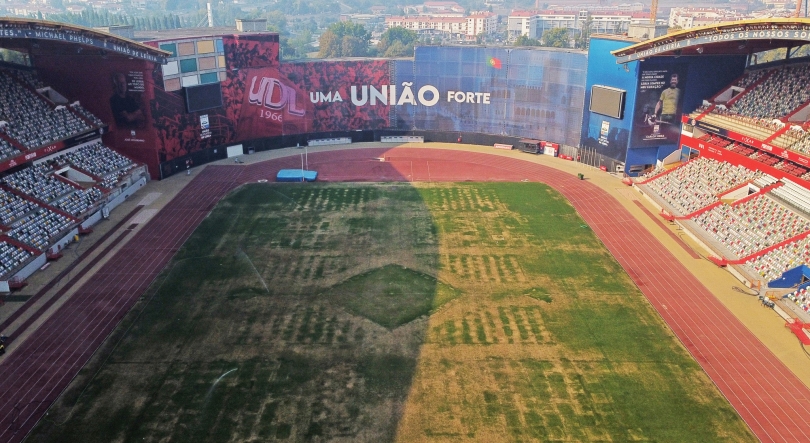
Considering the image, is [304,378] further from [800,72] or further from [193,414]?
[800,72]

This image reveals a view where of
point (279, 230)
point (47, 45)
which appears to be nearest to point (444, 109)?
point (279, 230)

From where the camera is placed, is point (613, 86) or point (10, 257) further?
point (613, 86)

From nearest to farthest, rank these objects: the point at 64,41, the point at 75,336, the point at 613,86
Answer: the point at 75,336 < the point at 64,41 < the point at 613,86

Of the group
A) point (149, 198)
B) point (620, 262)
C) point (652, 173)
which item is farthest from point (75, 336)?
point (652, 173)

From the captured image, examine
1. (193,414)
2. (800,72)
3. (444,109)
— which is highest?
(800,72)

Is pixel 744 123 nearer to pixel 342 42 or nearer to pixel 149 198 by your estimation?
pixel 149 198

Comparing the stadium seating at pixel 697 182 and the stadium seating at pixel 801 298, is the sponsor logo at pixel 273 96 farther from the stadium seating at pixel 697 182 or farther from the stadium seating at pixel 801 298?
the stadium seating at pixel 801 298
